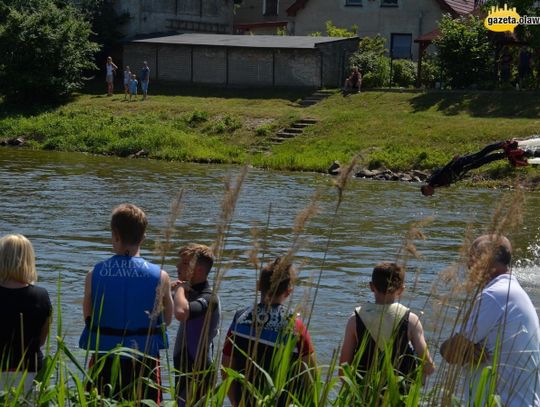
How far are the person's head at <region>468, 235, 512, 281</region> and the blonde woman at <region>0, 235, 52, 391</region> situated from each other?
7.90ft

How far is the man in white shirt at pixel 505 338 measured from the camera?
6320mm

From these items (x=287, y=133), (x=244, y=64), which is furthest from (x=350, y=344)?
(x=244, y=64)

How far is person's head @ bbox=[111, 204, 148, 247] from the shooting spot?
270 inches

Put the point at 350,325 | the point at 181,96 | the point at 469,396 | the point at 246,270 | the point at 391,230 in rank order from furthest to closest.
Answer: the point at 181,96
the point at 391,230
the point at 246,270
the point at 350,325
the point at 469,396

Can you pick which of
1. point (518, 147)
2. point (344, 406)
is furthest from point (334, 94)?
point (344, 406)

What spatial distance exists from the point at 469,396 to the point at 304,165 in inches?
1319

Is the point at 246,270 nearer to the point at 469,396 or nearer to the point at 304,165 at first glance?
the point at 469,396

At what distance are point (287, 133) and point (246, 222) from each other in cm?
1999

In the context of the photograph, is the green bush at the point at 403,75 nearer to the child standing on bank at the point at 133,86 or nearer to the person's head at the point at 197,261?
the child standing on bank at the point at 133,86

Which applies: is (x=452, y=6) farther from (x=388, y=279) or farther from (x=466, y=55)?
(x=388, y=279)

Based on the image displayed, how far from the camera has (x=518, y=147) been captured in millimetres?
9750

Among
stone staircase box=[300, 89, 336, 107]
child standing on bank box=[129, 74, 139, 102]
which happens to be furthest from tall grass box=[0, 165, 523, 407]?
child standing on bank box=[129, 74, 139, 102]

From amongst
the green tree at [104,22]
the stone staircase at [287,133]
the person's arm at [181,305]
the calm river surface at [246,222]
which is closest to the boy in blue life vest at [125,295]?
the person's arm at [181,305]

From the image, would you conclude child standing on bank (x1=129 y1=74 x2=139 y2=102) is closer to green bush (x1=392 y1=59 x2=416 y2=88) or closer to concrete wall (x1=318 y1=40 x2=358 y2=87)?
concrete wall (x1=318 y1=40 x2=358 y2=87)
